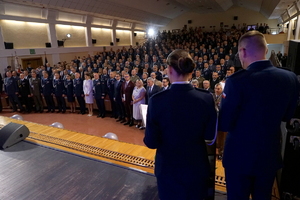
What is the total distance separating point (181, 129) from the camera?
1307 mm

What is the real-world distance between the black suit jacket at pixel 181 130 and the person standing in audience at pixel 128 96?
478cm

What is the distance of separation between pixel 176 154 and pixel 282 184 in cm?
111

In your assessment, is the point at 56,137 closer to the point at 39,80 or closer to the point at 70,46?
the point at 39,80

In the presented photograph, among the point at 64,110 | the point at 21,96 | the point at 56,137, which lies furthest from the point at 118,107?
the point at 21,96

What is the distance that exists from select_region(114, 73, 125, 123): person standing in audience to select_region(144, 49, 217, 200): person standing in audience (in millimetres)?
5103

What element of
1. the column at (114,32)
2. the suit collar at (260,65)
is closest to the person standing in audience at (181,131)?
the suit collar at (260,65)

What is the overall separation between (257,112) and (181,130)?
46cm

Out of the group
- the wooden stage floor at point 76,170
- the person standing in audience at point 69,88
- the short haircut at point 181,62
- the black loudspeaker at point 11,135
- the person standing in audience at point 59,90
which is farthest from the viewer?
the person standing in audience at point 59,90

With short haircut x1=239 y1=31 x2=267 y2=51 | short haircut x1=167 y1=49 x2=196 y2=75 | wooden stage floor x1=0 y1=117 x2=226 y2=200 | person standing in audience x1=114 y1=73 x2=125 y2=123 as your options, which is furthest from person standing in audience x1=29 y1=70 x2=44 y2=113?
short haircut x1=239 y1=31 x2=267 y2=51

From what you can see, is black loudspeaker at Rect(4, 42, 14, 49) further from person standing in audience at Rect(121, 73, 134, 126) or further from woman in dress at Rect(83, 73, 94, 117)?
person standing in audience at Rect(121, 73, 134, 126)

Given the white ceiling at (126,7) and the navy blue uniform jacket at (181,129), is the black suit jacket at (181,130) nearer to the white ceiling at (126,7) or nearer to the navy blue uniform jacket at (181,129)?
the navy blue uniform jacket at (181,129)

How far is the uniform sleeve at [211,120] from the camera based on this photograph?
1300 millimetres

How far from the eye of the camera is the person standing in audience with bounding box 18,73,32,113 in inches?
302

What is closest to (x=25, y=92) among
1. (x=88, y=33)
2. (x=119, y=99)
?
(x=119, y=99)
